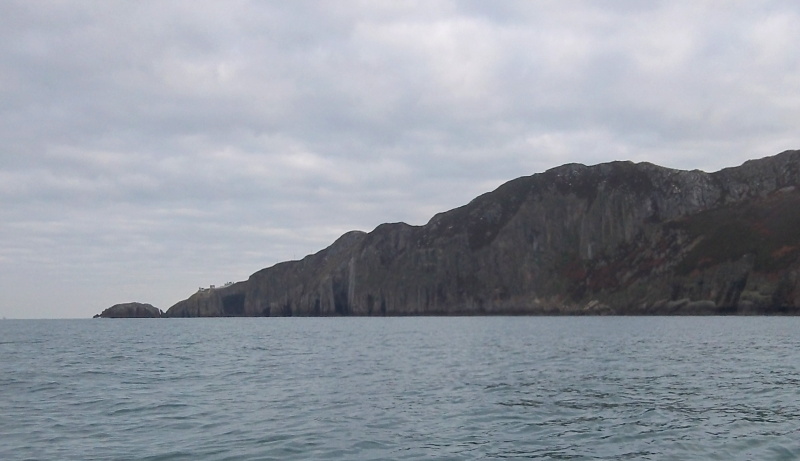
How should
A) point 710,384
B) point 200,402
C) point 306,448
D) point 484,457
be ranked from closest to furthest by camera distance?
point 484,457
point 306,448
point 200,402
point 710,384

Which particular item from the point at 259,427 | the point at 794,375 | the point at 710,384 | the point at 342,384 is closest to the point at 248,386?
the point at 342,384

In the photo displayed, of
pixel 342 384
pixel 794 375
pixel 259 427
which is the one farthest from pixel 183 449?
pixel 794 375

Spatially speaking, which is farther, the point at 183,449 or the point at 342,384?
the point at 342,384

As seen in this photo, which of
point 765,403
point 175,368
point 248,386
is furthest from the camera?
point 175,368

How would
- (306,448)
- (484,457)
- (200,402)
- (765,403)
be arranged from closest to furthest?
(484,457), (306,448), (765,403), (200,402)

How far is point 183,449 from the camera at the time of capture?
2239 centimetres

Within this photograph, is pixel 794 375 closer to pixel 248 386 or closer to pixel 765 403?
pixel 765 403

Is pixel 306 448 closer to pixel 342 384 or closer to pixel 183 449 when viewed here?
pixel 183 449

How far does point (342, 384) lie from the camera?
3919cm

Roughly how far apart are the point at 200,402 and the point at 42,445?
9724 millimetres

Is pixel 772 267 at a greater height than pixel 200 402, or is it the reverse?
pixel 772 267

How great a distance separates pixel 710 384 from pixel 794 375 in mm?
7309

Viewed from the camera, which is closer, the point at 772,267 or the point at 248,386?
the point at 248,386

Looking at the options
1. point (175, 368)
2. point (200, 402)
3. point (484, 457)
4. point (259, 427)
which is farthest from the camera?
point (175, 368)
